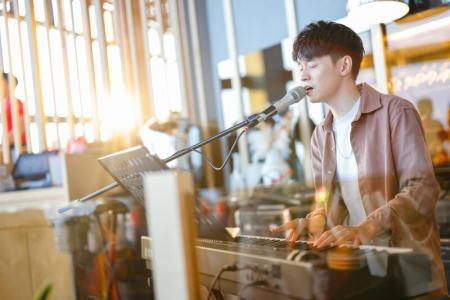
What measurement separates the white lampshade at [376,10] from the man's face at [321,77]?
0.53 metres

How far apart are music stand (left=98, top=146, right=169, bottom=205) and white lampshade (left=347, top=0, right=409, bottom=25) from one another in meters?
1.24

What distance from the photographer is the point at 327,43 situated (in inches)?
63.6

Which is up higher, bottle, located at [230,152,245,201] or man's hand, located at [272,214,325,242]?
bottle, located at [230,152,245,201]

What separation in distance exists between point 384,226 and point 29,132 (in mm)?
2635

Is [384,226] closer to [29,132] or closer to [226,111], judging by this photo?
[226,111]

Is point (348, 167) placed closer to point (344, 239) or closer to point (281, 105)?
point (281, 105)

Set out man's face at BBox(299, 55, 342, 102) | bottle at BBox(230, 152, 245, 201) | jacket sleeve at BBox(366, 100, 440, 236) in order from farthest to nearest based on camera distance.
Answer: bottle at BBox(230, 152, 245, 201)
man's face at BBox(299, 55, 342, 102)
jacket sleeve at BBox(366, 100, 440, 236)

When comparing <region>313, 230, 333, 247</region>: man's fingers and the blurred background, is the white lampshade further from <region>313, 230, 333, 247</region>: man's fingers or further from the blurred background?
<region>313, 230, 333, 247</region>: man's fingers

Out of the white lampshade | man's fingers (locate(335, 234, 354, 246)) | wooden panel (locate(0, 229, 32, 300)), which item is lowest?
wooden panel (locate(0, 229, 32, 300))

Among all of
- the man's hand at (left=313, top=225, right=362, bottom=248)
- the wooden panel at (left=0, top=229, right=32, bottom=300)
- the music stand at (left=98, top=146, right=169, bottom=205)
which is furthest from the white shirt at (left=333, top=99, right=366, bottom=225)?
the wooden panel at (left=0, top=229, right=32, bottom=300)

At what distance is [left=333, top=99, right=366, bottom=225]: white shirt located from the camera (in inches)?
63.5

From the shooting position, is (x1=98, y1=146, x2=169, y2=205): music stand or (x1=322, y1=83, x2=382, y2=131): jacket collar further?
(x1=322, y1=83, x2=382, y2=131): jacket collar

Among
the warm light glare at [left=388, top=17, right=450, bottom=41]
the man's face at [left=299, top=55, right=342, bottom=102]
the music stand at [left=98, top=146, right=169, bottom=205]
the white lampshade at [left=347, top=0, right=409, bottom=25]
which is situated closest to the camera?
the music stand at [left=98, top=146, right=169, bottom=205]

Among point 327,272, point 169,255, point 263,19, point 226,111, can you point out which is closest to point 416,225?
point 327,272
